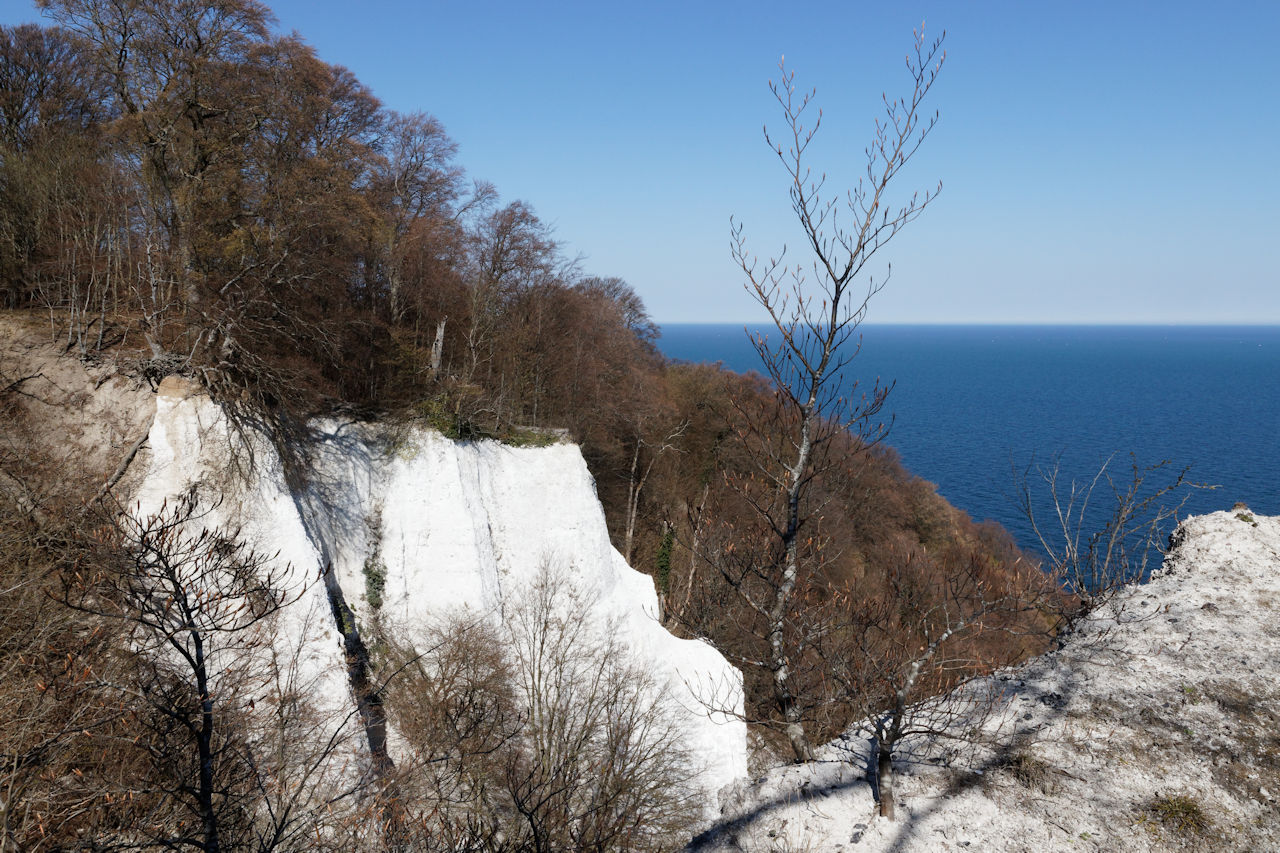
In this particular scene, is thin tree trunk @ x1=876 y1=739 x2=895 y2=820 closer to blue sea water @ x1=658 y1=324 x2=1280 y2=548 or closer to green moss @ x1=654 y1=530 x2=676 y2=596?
blue sea water @ x1=658 y1=324 x2=1280 y2=548

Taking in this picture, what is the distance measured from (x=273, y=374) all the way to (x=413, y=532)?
5.96m

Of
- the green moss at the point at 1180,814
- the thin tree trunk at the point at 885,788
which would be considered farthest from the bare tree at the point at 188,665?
the green moss at the point at 1180,814

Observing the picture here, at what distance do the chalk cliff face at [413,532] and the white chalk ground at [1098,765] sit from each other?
6.45 meters

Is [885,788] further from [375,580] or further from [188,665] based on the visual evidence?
[375,580]

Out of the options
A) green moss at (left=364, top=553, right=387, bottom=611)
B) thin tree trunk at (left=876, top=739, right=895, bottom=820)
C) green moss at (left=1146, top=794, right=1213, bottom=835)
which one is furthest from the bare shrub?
green moss at (left=1146, top=794, right=1213, bottom=835)

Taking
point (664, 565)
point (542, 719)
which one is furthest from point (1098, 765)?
point (664, 565)

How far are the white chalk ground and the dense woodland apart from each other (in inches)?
32.4

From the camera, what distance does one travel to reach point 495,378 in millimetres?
27125

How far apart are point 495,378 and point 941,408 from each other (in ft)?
317

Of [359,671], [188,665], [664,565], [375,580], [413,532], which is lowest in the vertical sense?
[664,565]

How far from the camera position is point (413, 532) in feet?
64.2

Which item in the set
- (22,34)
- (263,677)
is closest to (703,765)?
(263,677)

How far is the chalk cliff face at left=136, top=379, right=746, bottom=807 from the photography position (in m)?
15.2

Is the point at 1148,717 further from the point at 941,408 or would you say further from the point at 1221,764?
the point at 941,408
